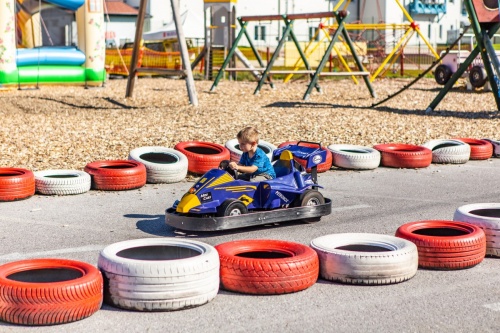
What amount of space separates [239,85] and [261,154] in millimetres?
14589

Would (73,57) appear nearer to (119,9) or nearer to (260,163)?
(260,163)

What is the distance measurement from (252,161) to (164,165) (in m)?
1.94

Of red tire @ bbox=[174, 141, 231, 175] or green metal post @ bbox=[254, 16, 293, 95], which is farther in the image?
green metal post @ bbox=[254, 16, 293, 95]

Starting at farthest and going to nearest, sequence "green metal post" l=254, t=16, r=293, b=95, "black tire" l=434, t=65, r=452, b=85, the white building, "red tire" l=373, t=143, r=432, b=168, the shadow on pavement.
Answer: the white building, "black tire" l=434, t=65, r=452, b=85, "green metal post" l=254, t=16, r=293, b=95, "red tire" l=373, t=143, r=432, b=168, the shadow on pavement

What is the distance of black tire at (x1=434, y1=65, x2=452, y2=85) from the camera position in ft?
72.8

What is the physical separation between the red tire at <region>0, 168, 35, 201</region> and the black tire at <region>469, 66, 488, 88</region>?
14238 mm

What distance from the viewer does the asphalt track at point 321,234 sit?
14.4ft

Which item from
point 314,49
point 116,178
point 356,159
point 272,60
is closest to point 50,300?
point 116,178

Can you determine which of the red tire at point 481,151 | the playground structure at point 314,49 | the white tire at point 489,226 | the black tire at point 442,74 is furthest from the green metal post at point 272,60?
the white tire at point 489,226

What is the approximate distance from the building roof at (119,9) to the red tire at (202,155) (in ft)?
127

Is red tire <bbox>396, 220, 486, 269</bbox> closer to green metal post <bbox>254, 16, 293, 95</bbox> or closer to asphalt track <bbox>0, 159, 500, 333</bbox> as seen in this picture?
asphalt track <bbox>0, 159, 500, 333</bbox>

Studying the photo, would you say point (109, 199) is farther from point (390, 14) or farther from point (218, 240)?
point (390, 14)

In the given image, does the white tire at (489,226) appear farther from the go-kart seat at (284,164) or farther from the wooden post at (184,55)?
the wooden post at (184,55)

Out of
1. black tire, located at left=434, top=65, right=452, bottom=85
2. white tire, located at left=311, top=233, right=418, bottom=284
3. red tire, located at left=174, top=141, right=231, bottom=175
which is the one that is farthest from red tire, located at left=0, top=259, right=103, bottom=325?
black tire, located at left=434, top=65, right=452, bottom=85
